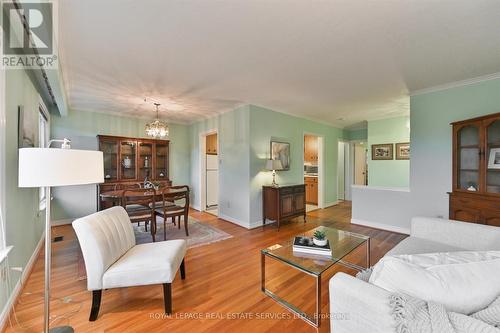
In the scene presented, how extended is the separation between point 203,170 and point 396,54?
4.46 meters

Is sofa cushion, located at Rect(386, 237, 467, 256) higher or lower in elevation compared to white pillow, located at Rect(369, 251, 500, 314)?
lower

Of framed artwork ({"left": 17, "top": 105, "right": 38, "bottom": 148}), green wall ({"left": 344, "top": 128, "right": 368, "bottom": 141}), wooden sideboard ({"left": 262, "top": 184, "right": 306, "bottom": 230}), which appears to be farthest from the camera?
green wall ({"left": 344, "top": 128, "right": 368, "bottom": 141})

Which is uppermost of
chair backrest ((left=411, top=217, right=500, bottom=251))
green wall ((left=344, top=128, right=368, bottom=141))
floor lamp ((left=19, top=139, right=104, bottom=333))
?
green wall ((left=344, top=128, right=368, bottom=141))

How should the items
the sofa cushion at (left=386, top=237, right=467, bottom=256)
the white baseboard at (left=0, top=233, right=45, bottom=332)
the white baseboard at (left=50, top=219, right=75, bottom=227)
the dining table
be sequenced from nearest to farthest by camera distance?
the white baseboard at (left=0, top=233, right=45, bottom=332) → the sofa cushion at (left=386, top=237, right=467, bottom=256) → the dining table → the white baseboard at (left=50, top=219, right=75, bottom=227)

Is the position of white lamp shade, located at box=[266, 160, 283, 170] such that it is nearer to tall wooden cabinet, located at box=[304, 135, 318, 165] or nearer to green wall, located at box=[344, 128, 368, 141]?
tall wooden cabinet, located at box=[304, 135, 318, 165]

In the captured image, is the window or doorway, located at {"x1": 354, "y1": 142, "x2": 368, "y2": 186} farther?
doorway, located at {"x1": 354, "y1": 142, "x2": 368, "y2": 186}

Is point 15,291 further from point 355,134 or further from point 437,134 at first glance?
point 355,134

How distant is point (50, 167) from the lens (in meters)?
1.24

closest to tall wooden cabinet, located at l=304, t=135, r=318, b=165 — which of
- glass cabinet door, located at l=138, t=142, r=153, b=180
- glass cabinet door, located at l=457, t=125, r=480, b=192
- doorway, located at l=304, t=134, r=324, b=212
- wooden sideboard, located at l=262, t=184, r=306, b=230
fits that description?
doorway, located at l=304, t=134, r=324, b=212

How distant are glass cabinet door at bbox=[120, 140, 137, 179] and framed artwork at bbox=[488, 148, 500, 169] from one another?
587 cm

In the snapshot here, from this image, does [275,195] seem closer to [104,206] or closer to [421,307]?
[104,206]

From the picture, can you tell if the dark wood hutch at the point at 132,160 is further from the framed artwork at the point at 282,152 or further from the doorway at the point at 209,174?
the framed artwork at the point at 282,152

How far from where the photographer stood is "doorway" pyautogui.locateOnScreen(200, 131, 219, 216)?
5480mm

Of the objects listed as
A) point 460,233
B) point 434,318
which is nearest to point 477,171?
point 460,233
